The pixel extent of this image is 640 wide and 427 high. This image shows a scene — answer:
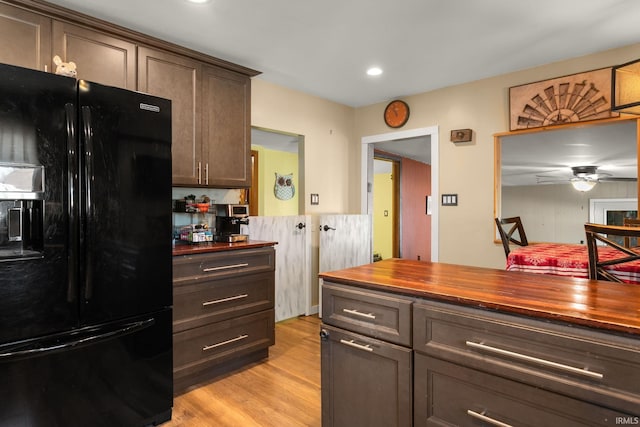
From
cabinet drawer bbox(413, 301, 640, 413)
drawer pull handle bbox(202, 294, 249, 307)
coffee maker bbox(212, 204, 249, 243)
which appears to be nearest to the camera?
cabinet drawer bbox(413, 301, 640, 413)

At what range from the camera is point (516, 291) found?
1.20m

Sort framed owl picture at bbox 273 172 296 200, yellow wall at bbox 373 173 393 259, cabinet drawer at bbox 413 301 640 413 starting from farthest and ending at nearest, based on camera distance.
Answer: yellow wall at bbox 373 173 393 259 < framed owl picture at bbox 273 172 296 200 < cabinet drawer at bbox 413 301 640 413

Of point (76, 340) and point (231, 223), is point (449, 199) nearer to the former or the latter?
point (231, 223)

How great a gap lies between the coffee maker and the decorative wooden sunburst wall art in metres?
2.60

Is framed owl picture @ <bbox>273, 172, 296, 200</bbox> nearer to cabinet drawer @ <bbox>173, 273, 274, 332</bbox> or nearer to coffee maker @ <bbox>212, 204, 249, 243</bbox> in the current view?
coffee maker @ <bbox>212, 204, 249, 243</bbox>

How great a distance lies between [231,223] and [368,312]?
177 cm

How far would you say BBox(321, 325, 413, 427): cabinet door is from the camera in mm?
1251

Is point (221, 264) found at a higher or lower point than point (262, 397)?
higher

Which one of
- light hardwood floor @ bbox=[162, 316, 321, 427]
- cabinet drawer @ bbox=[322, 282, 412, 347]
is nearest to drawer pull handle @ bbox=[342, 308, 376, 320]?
cabinet drawer @ bbox=[322, 282, 412, 347]

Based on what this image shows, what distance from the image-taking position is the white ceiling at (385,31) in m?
2.18

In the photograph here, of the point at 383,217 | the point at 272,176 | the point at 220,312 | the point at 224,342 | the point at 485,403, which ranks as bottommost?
the point at 224,342

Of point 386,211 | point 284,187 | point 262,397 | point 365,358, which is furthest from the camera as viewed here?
point 386,211

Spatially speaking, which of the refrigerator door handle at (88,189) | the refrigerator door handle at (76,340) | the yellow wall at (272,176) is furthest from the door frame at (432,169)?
the refrigerator door handle at (88,189)

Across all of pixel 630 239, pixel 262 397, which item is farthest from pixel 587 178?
pixel 262 397
